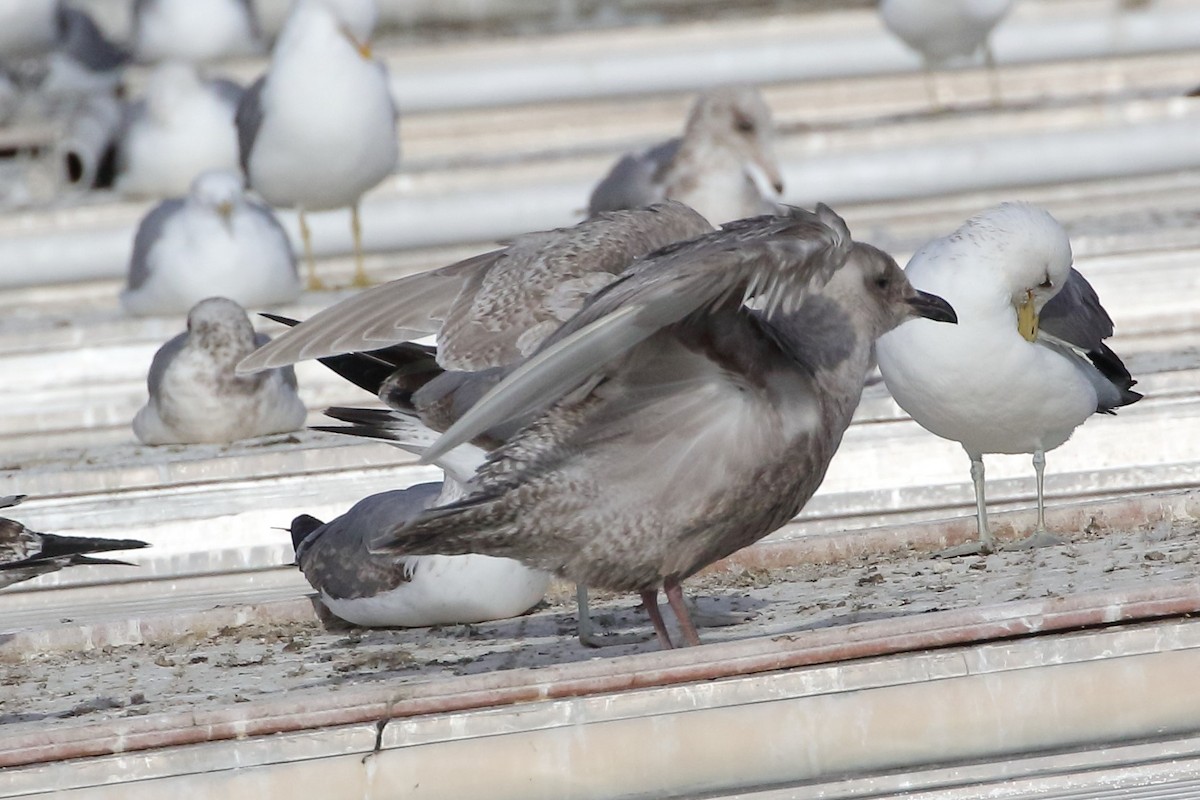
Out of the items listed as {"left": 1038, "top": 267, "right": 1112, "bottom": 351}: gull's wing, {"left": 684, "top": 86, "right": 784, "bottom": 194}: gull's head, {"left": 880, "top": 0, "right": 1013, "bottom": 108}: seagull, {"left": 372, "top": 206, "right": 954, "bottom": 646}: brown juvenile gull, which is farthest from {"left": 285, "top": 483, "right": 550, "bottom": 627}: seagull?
{"left": 880, "top": 0, "right": 1013, "bottom": 108}: seagull

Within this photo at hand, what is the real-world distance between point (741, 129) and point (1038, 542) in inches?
121

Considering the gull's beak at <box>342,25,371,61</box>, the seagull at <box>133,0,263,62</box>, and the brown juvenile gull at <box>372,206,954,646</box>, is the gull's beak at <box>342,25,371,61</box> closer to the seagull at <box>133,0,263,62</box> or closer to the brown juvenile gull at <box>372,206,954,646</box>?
the seagull at <box>133,0,263,62</box>

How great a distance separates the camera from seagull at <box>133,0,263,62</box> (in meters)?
9.83

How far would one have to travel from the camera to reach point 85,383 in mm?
6344

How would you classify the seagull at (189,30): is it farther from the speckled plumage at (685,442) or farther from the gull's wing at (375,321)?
the speckled plumage at (685,442)

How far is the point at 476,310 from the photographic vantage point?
3.20 metres

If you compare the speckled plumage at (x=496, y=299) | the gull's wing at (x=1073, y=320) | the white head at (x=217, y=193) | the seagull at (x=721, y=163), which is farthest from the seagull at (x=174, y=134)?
the speckled plumage at (x=496, y=299)

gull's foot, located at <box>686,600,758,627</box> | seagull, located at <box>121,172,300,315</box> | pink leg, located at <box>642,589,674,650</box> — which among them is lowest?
gull's foot, located at <box>686,600,758,627</box>

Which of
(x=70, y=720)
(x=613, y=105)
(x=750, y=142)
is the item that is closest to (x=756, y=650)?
(x=70, y=720)

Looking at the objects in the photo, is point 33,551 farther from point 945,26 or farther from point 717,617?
point 945,26

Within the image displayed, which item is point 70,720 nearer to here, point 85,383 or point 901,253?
point 85,383

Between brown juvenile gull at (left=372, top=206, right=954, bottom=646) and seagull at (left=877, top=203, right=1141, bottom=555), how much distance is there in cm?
74

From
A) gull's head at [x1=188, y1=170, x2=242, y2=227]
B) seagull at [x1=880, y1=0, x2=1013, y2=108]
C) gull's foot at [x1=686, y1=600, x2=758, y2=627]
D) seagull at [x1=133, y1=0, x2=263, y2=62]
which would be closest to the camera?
gull's foot at [x1=686, y1=600, x2=758, y2=627]

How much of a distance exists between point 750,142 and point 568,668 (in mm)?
4101
